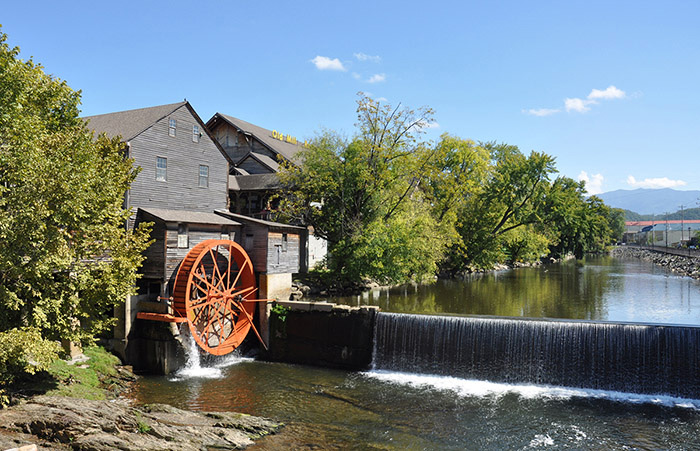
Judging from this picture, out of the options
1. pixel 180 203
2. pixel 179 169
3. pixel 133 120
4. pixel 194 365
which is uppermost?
pixel 133 120

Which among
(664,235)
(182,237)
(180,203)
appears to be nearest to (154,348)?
(182,237)

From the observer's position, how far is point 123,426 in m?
12.3

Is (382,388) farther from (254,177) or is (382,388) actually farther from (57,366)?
(254,177)

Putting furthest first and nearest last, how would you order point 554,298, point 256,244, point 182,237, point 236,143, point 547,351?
1. point 236,143
2. point 554,298
3. point 256,244
4. point 182,237
5. point 547,351

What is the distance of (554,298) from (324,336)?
59.1 ft

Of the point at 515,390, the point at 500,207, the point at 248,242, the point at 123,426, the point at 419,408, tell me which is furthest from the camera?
the point at 500,207

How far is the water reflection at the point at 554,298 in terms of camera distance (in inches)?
1041

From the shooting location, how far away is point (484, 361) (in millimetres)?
19219

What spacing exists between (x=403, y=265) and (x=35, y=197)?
74.9 ft

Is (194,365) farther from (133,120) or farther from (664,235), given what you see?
(664,235)

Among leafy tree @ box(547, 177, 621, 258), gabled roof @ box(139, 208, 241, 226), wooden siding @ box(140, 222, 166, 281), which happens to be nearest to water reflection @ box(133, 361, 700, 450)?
wooden siding @ box(140, 222, 166, 281)

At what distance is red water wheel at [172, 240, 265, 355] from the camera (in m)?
20.1

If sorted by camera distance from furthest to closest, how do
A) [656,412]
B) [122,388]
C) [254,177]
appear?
[254,177] → [122,388] → [656,412]

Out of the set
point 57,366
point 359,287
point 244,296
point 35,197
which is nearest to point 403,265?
point 359,287
